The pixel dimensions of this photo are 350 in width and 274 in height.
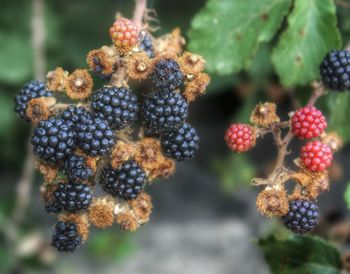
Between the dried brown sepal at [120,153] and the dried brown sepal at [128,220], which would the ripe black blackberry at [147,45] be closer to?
the dried brown sepal at [120,153]

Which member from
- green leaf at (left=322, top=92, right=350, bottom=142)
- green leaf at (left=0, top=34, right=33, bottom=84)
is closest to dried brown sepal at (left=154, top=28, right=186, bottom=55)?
green leaf at (left=322, top=92, right=350, bottom=142)

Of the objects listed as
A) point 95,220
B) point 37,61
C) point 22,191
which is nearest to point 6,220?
point 22,191

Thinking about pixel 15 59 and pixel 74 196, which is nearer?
pixel 74 196

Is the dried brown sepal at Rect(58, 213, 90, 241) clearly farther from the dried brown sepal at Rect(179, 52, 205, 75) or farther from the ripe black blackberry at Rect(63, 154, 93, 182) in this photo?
the dried brown sepal at Rect(179, 52, 205, 75)

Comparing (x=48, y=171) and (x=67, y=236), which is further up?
(x=48, y=171)

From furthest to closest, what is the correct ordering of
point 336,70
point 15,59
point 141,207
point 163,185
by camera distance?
point 163,185 → point 15,59 → point 336,70 → point 141,207

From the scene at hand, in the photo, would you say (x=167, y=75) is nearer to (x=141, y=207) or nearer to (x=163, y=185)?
(x=141, y=207)

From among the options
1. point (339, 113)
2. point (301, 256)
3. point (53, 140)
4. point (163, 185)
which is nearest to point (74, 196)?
point (53, 140)
